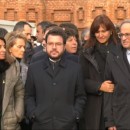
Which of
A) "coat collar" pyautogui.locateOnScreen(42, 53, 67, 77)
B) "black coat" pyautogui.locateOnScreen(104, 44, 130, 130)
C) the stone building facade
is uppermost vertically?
the stone building facade

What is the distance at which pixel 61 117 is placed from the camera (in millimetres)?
4301

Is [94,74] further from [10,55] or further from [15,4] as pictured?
[15,4]

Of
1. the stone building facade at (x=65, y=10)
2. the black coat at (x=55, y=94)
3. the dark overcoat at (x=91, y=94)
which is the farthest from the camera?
the stone building facade at (x=65, y=10)

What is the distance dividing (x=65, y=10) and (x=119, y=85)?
9181mm

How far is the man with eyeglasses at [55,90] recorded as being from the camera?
14.1ft

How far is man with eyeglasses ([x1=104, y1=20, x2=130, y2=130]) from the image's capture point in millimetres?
4453

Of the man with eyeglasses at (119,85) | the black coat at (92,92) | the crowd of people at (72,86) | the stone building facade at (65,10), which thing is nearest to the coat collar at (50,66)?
the crowd of people at (72,86)

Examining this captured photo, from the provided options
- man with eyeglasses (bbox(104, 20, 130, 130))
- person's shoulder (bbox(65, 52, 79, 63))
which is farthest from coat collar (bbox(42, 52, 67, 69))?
man with eyeglasses (bbox(104, 20, 130, 130))

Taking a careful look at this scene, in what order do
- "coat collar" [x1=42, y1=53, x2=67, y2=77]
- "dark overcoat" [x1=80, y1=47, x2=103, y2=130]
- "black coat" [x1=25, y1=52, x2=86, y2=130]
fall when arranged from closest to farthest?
"black coat" [x1=25, y1=52, x2=86, y2=130] → "coat collar" [x1=42, y1=53, x2=67, y2=77] → "dark overcoat" [x1=80, y1=47, x2=103, y2=130]

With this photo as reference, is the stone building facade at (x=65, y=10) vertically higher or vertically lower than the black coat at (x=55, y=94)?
higher

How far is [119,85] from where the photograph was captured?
176 inches

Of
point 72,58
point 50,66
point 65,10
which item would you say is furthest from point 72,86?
point 65,10

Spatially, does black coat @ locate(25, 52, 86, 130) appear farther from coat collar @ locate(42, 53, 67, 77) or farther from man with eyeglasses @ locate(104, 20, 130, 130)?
man with eyeglasses @ locate(104, 20, 130, 130)

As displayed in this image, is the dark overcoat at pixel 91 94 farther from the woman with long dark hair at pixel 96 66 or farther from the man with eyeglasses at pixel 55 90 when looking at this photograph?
the man with eyeglasses at pixel 55 90
